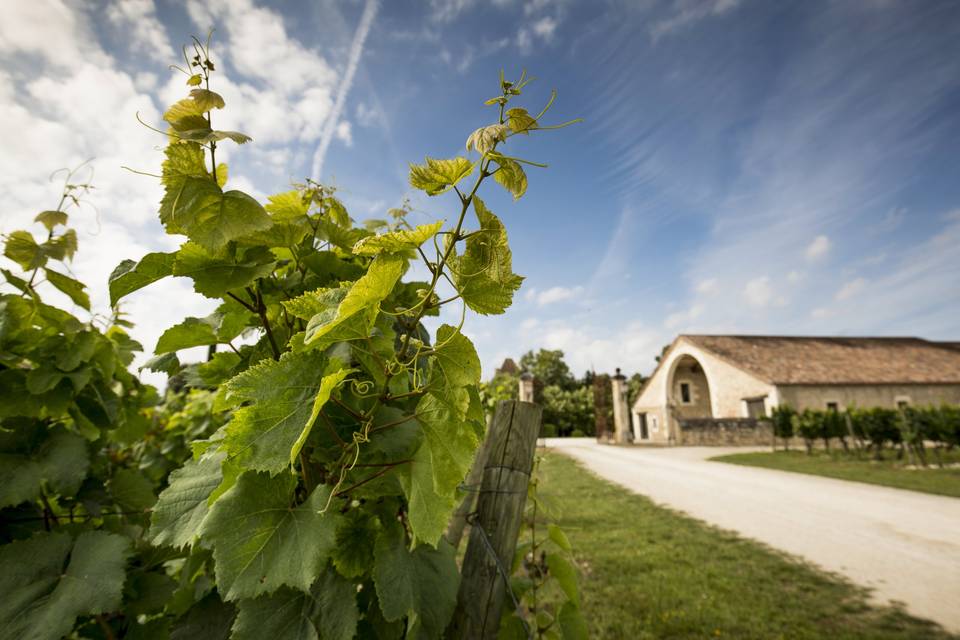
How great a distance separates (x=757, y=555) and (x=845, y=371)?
2800 cm

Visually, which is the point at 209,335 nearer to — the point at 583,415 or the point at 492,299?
the point at 492,299

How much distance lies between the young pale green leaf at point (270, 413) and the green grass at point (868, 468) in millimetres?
15212

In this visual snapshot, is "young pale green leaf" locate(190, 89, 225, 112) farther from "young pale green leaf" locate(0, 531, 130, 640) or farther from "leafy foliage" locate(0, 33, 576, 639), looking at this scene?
"young pale green leaf" locate(0, 531, 130, 640)

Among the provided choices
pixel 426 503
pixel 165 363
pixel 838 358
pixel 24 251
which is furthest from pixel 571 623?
pixel 838 358

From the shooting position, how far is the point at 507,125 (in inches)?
30.3

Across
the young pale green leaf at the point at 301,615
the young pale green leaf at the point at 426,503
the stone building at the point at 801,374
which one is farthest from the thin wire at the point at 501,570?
the stone building at the point at 801,374

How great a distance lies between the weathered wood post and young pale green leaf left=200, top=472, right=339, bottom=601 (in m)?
0.84

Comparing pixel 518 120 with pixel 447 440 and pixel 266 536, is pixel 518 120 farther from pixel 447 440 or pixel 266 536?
pixel 266 536

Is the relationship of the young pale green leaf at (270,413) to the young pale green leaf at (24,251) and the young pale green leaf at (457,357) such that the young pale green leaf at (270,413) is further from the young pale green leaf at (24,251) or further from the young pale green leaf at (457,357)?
the young pale green leaf at (24,251)

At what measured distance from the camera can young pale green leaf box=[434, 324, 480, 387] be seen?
81cm

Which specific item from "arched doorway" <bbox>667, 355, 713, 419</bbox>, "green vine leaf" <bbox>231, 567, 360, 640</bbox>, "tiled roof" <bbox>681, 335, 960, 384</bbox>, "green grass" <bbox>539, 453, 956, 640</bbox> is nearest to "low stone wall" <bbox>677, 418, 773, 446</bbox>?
"tiled roof" <bbox>681, 335, 960, 384</bbox>

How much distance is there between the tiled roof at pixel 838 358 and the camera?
27.9 meters

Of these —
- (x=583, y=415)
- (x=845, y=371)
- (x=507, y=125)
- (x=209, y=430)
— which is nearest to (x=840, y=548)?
(x=209, y=430)

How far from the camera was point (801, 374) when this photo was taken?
90.8 ft
